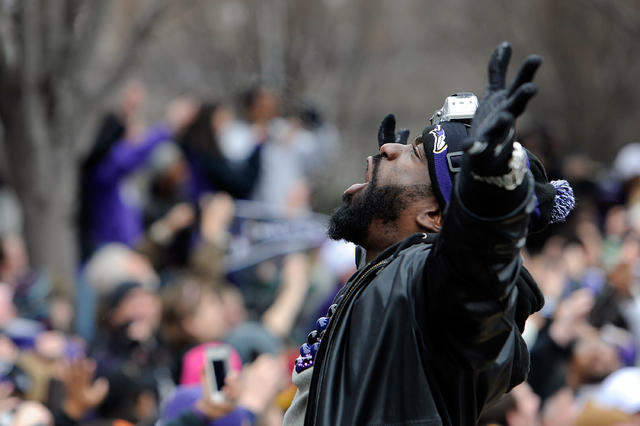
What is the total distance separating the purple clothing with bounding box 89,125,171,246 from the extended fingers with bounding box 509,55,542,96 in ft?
16.7

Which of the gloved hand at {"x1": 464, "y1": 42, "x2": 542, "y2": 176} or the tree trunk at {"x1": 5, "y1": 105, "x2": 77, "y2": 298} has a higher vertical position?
the gloved hand at {"x1": 464, "y1": 42, "x2": 542, "y2": 176}

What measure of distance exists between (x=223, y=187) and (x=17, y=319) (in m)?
1.90

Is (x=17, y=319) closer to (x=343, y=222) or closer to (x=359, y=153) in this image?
(x=343, y=222)

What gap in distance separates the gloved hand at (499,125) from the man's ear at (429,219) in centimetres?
48

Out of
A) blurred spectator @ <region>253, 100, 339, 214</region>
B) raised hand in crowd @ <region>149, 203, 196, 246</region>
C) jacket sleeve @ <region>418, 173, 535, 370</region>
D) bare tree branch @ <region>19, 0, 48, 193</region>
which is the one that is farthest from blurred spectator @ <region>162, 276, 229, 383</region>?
jacket sleeve @ <region>418, 173, 535, 370</region>

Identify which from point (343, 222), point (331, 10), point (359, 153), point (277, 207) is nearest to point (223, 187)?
point (277, 207)

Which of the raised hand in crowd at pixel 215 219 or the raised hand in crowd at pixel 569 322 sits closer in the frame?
the raised hand in crowd at pixel 569 322

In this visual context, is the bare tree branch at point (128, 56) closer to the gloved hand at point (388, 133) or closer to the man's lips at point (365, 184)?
the gloved hand at point (388, 133)

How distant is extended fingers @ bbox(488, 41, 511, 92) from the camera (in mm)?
2131

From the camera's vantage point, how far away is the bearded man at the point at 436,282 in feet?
6.89

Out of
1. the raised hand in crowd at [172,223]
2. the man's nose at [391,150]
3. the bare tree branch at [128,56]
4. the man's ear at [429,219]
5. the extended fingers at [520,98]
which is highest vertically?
the bare tree branch at [128,56]

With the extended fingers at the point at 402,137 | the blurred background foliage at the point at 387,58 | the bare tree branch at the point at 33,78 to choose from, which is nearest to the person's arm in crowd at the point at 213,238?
the bare tree branch at the point at 33,78

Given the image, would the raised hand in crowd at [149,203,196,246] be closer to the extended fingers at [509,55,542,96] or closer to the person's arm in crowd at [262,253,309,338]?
the person's arm in crowd at [262,253,309,338]

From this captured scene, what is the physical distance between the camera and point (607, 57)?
44.8ft
